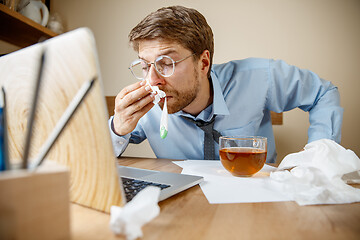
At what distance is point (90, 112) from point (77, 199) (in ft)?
0.63

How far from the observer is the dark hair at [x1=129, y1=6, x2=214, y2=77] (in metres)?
1.18

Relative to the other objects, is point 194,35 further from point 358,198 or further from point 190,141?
point 358,198

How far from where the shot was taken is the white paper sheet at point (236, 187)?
0.55 meters


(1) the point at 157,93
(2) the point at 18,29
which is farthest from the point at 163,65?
(2) the point at 18,29

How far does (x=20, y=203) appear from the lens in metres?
0.28

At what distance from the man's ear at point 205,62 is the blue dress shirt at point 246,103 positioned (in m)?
0.06

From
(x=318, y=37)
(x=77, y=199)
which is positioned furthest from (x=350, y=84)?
(x=77, y=199)

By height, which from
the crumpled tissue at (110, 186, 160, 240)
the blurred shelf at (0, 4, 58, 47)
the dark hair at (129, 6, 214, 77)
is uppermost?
the blurred shelf at (0, 4, 58, 47)

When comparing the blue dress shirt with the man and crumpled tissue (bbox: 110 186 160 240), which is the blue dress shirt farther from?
crumpled tissue (bbox: 110 186 160 240)

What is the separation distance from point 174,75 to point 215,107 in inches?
10.5

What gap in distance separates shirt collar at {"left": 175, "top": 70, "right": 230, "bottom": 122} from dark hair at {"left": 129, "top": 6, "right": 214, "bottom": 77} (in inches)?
7.4

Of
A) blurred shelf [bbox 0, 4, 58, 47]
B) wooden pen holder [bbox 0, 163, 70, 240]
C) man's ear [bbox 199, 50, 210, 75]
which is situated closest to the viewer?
wooden pen holder [bbox 0, 163, 70, 240]

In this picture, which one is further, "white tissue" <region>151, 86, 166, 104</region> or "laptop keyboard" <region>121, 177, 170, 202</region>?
"white tissue" <region>151, 86, 166, 104</region>

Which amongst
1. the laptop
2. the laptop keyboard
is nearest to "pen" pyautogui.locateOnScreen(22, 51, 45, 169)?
the laptop
